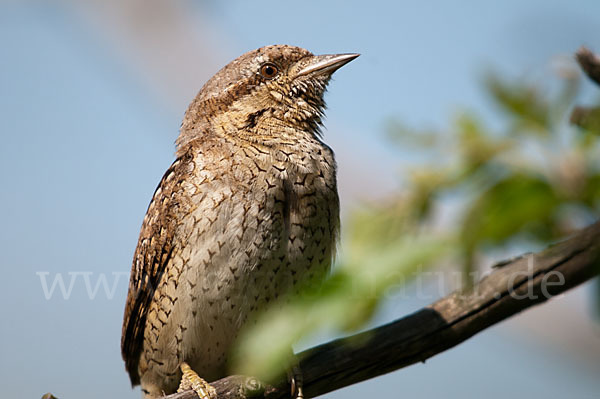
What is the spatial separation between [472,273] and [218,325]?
8.31 feet

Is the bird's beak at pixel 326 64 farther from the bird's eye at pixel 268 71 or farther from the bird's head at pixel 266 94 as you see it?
the bird's eye at pixel 268 71

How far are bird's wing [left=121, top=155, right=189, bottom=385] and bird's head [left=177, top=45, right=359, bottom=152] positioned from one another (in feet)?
1.26

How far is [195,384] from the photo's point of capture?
336cm

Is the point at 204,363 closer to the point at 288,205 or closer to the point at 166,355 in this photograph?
the point at 166,355

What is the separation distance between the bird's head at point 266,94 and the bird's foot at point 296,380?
53.9 inches

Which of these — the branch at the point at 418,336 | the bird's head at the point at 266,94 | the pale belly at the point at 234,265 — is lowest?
the branch at the point at 418,336

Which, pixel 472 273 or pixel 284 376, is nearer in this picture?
pixel 472 273

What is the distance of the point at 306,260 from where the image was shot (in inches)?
134

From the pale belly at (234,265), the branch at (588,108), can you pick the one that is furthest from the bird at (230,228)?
the branch at (588,108)

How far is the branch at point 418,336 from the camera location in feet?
8.05

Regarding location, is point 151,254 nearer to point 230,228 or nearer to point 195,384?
point 230,228

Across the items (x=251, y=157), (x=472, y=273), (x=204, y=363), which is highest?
(x=251, y=157)

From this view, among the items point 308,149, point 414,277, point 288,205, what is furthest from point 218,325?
point 414,277

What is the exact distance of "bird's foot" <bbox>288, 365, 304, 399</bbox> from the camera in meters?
3.24
